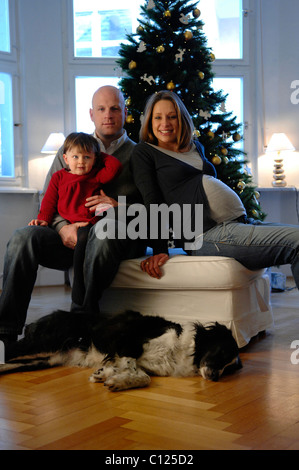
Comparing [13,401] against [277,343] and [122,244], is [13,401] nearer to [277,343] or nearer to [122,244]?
[122,244]

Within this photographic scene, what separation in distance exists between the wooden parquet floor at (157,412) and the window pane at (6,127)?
10.5 ft

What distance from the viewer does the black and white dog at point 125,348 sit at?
211 centimetres

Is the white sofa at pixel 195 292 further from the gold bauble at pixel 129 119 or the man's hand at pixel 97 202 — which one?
the gold bauble at pixel 129 119

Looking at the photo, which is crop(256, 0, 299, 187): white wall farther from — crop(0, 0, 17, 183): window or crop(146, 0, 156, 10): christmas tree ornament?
crop(0, 0, 17, 183): window

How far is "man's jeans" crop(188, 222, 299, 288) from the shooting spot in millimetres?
2410

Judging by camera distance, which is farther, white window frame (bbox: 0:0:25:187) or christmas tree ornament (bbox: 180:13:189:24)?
white window frame (bbox: 0:0:25:187)

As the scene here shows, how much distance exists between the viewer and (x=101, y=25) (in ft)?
17.4

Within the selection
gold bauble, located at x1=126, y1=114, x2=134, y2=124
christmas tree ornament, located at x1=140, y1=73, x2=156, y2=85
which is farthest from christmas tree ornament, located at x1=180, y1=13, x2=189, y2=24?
gold bauble, located at x1=126, y1=114, x2=134, y2=124

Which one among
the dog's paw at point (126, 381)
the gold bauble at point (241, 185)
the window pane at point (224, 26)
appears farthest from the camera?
the window pane at point (224, 26)

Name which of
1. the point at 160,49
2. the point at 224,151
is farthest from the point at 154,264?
the point at 160,49

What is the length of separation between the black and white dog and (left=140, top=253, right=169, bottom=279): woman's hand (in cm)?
33

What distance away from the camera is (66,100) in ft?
17.1

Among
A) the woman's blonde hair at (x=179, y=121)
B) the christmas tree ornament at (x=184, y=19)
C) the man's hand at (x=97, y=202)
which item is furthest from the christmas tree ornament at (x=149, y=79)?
the man's hand at (x=97, y=202)
